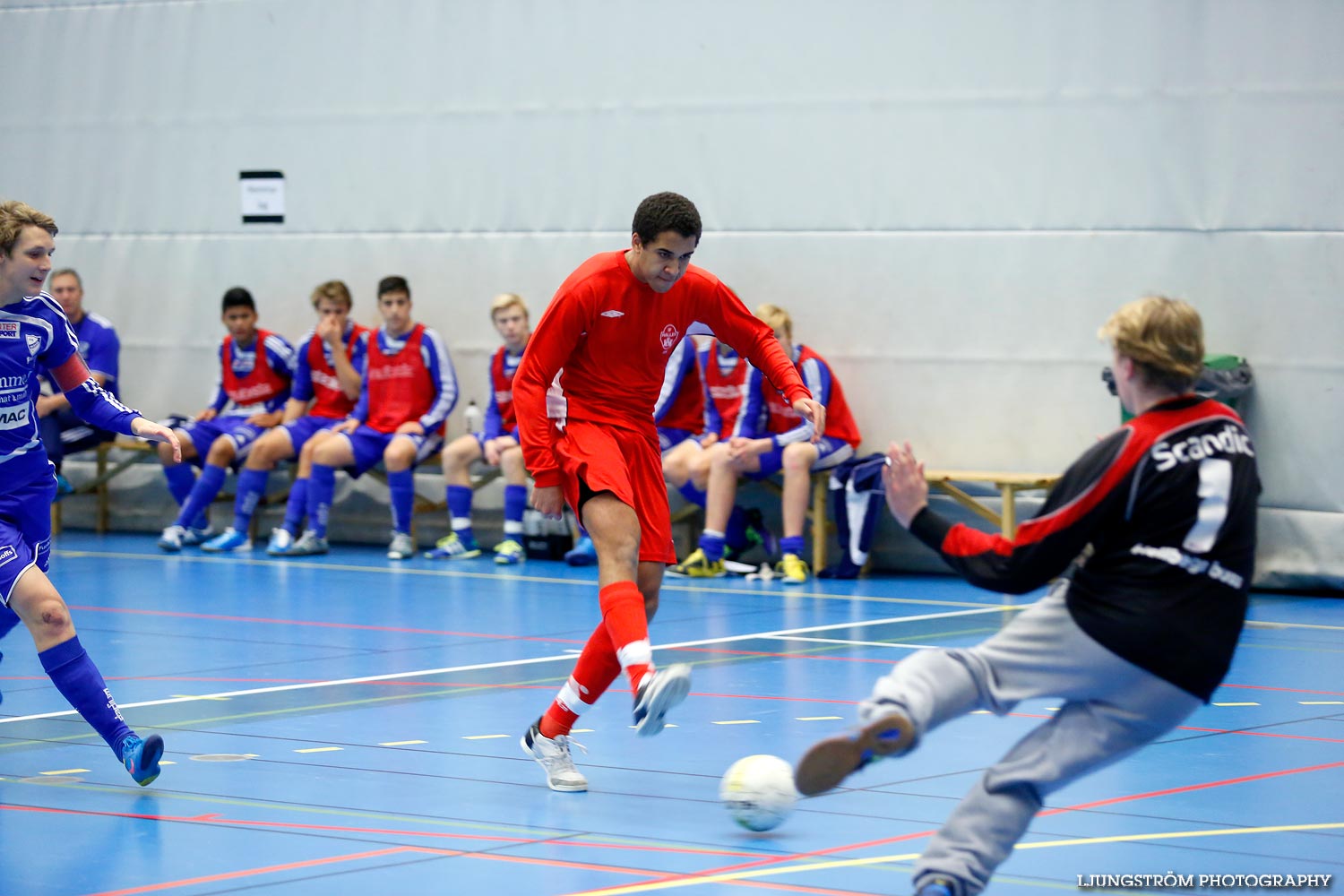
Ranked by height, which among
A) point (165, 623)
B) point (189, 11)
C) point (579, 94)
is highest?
point (189, 11)

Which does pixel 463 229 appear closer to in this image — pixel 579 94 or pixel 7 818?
pixel 579 94

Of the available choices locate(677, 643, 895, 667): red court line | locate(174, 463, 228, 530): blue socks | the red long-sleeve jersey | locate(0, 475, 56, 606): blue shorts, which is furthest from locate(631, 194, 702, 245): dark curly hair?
locate(174, 463, 228, 530): blue socks

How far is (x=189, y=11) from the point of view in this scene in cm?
1625

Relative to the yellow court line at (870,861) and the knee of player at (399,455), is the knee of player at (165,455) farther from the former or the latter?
the yellow court line at (870,861)

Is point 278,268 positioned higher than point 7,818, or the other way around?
point 278,268

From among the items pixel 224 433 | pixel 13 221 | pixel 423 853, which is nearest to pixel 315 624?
pixel 13 221

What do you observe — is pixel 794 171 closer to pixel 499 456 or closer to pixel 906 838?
pixel 499 456

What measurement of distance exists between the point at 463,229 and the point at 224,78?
301 centimetres

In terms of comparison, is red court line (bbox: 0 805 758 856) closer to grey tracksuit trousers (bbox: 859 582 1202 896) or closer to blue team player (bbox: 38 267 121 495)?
grey tracksuit trousers (bbox: 859 582 1202 896)

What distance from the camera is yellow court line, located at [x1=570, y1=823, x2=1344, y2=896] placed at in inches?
180

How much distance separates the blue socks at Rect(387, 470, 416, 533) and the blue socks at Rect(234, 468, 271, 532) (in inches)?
45.8

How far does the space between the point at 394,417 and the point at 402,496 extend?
2.32 ft

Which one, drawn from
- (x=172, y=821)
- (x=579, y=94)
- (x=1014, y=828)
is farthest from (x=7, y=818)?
(x=579, y=94)

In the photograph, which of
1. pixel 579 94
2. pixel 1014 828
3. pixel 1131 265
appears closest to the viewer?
pixel 1014 828
